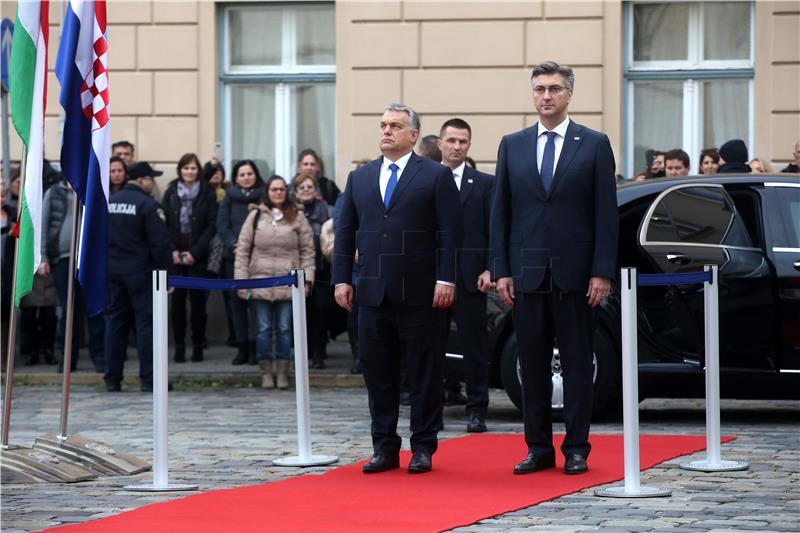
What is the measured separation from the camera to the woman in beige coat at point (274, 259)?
1450 centimetres

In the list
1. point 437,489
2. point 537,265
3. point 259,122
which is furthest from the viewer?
point 259,122

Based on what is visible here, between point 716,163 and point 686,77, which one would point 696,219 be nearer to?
point 716,163

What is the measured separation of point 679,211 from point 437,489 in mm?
3579

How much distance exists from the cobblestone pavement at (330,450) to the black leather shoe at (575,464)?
12.6 inches

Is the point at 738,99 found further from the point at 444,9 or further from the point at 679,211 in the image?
the point at 679,211

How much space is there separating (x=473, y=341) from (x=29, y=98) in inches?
129

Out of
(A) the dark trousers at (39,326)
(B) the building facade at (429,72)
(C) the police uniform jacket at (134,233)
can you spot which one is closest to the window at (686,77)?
(B) the building facade at (429,72)

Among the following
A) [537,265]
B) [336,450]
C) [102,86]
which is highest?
[102,86]

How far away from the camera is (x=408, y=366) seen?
894 cm

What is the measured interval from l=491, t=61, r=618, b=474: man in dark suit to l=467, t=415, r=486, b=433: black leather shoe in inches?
80.8

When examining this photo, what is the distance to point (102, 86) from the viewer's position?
9438 millimetres

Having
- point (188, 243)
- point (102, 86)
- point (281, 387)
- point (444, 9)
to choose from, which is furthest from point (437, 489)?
point (444, 9)

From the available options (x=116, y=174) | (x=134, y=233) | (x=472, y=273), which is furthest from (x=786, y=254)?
(x=116, y=174)

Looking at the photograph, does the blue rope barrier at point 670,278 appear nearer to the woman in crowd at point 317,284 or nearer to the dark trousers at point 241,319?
the woman in crowd at point 317,284
